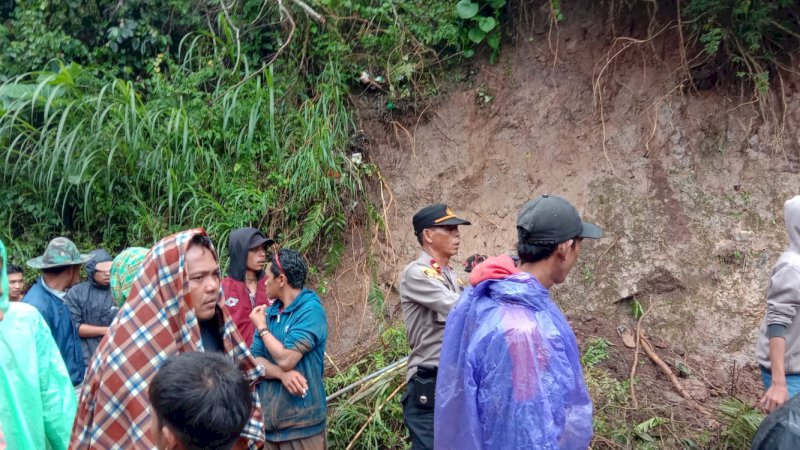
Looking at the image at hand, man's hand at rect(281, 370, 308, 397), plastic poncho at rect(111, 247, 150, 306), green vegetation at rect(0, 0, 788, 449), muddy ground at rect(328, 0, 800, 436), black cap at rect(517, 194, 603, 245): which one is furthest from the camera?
green vegetation at rect(0, 0, 788, 449)

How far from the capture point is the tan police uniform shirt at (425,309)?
3900mm

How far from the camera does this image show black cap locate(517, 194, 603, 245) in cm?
258

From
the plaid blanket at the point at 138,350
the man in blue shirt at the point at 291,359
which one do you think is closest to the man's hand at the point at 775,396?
the man in blue shirt at the point at 291,359

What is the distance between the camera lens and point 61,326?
14.9 ft

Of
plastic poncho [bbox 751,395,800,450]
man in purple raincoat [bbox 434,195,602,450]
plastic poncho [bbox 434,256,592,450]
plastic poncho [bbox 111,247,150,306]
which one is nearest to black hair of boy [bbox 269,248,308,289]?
plastic poncho [bbox 111,247,150,306]

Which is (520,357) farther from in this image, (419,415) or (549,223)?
(419,415)

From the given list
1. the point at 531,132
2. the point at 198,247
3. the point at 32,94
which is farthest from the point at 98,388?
the point at 32,94

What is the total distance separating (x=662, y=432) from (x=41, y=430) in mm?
3850

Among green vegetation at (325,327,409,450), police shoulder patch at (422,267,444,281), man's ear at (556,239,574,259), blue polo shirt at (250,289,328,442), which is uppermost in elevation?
man's ear at (556,239,574,259)

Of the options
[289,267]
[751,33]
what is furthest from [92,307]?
[751,33]

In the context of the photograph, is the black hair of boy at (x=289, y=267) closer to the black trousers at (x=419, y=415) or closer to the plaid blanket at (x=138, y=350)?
the black trousers at (x=419, y=415)

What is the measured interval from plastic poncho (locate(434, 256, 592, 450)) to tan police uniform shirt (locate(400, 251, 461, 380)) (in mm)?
1286

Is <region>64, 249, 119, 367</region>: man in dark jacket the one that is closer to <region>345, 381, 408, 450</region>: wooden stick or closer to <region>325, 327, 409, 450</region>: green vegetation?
<region>325, 327, 409, 450</region>: green vegetation

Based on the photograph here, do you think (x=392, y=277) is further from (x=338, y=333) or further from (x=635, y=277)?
(x=635, y=277)
